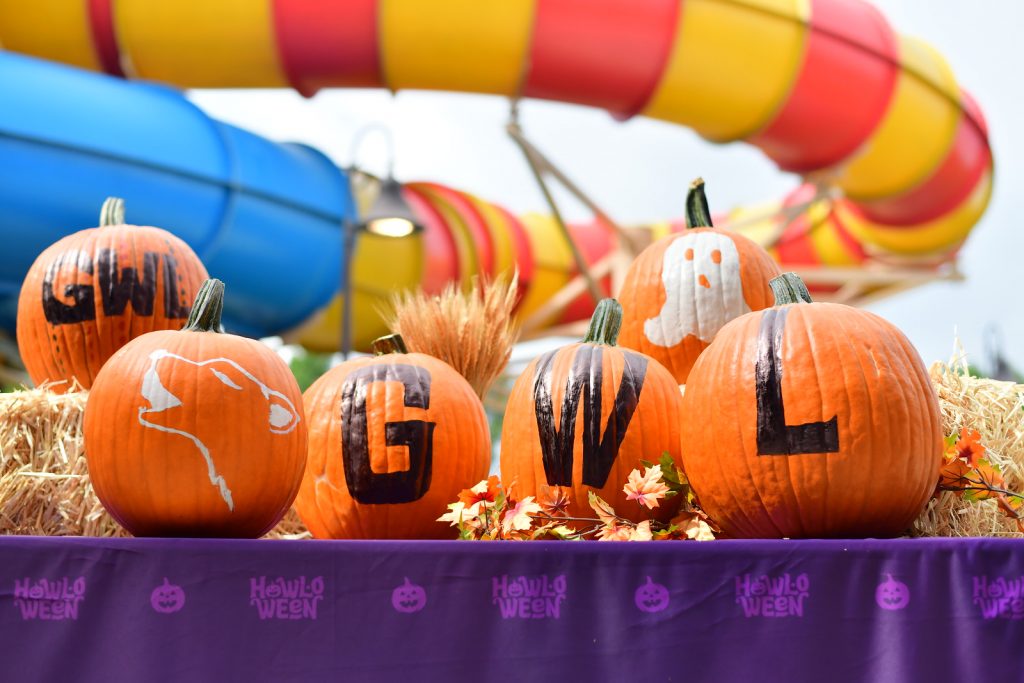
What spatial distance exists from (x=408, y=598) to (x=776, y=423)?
621mm

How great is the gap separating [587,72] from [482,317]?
3428 mm

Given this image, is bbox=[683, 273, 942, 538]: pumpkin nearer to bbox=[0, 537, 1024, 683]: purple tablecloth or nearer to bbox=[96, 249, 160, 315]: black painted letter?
bbox=[0, 537, 1024, 683]: purple tablecloth

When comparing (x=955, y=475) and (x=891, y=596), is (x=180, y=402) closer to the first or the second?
(x=891, y=596)

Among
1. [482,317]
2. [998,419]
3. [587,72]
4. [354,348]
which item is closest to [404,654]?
[482,317]

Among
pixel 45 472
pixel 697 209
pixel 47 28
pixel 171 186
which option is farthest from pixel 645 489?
pixel 47 28

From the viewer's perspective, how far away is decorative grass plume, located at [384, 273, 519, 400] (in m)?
1.98

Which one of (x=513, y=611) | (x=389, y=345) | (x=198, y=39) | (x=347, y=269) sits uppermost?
(x=198, y=39)

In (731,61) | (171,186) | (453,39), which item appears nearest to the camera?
(171,186)

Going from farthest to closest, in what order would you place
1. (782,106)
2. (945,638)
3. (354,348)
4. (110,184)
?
(354,348) < (782,106) < (110,184) < (945,638)

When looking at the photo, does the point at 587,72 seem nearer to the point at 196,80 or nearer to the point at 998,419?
the point at 196,80

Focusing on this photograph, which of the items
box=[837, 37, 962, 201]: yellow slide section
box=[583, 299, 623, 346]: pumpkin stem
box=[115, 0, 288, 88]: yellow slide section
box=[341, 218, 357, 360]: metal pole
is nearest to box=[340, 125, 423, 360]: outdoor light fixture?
box=[341, 218, 357, 360]: metal pole

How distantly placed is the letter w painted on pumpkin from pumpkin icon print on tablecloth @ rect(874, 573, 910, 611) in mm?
510

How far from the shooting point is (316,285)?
572 centimetres

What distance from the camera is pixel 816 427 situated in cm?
137
